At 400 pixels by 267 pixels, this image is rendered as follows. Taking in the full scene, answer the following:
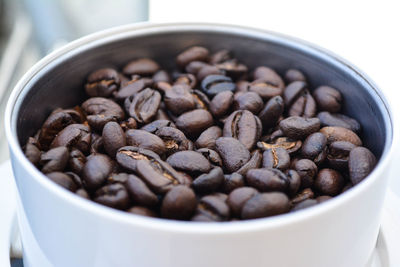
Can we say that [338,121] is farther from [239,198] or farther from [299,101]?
[239,198]

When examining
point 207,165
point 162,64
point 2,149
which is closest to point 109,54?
point 162,64

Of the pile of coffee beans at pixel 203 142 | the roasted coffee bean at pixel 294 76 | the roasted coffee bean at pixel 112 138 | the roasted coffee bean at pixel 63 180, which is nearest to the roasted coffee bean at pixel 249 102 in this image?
the pile of coffee beans at pixel 203 142

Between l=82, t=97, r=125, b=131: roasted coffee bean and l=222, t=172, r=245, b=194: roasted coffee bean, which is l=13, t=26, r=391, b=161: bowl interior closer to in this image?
l=82, t=97, r=125, b=131: roasted coffee bean

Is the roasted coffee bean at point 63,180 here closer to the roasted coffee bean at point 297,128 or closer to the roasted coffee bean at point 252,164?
the roasted coffee bean at point 252,164

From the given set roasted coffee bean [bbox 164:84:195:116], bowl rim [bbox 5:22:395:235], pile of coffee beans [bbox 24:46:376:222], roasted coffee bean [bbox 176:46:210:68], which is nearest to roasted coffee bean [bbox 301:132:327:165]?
pile of coffee beans [bbox 24:46:376:222]

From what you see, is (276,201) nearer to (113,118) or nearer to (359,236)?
(359,236)


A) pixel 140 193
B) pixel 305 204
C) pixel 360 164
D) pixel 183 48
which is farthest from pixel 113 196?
pixel 183 48
